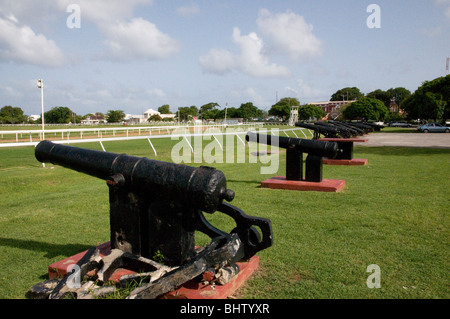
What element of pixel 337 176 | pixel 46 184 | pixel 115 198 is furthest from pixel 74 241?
pixel 337 176

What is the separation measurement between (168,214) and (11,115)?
118 metres

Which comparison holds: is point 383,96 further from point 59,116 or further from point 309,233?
A: point 309,233

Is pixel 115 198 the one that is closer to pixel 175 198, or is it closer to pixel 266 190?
pixel 175 198

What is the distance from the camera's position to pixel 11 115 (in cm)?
10431

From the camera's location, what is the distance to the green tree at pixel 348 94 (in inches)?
5389

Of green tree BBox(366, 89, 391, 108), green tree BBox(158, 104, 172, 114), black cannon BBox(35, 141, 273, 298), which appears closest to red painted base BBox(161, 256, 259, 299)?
black cannon BBox(35, 141, 273, 298)

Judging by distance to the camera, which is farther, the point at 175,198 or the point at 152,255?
the point at 152,255

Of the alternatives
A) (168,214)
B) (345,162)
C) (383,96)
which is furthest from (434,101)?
(383,96)

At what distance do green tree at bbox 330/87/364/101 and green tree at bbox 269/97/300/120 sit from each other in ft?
52.5

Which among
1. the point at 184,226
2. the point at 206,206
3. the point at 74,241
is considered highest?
the point at 206,206

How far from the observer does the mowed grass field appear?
328cm

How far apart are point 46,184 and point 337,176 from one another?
7308 millimetres

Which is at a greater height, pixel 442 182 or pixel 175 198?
pixel 175 198
